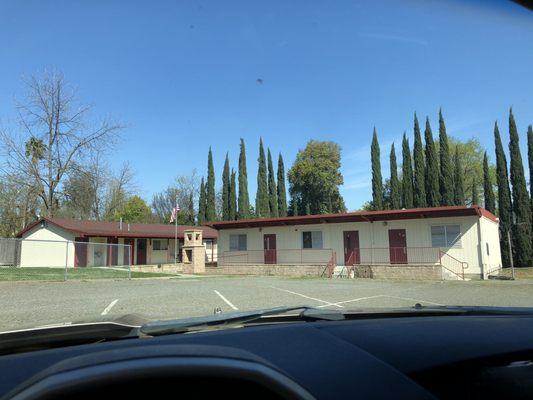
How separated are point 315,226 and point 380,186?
76.3 ft

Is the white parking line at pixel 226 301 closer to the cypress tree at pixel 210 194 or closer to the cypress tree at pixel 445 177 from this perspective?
the cypress tree at pixel 445 177

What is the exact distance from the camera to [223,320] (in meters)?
2.52

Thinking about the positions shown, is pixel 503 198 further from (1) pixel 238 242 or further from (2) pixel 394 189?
(1) pixel 238 242

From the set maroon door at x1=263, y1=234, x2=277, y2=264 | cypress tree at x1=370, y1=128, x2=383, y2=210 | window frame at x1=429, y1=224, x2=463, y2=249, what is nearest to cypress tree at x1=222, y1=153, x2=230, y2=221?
cypress tree at x1=370, y1=128, x2=383, y2=210

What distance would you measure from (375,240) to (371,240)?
26 cm

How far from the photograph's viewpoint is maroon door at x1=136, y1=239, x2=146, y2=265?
42656mm

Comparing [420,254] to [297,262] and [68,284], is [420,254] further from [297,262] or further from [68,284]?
[68,284]

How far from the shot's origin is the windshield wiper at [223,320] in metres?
2.22

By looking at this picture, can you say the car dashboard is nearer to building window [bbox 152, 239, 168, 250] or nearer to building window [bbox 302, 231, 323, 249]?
building window [bbox 302, 231, 323, 249]

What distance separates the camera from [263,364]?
1.37m

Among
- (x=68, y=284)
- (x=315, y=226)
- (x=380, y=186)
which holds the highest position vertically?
(x=380, y=186)

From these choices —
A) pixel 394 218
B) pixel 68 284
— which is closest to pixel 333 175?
pixel 394 218

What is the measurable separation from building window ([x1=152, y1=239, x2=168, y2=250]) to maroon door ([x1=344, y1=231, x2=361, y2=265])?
2078cm

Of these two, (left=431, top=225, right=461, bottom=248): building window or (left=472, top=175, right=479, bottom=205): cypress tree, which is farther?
(left=472, top=175, right=479, bottom=205): cypress tree
